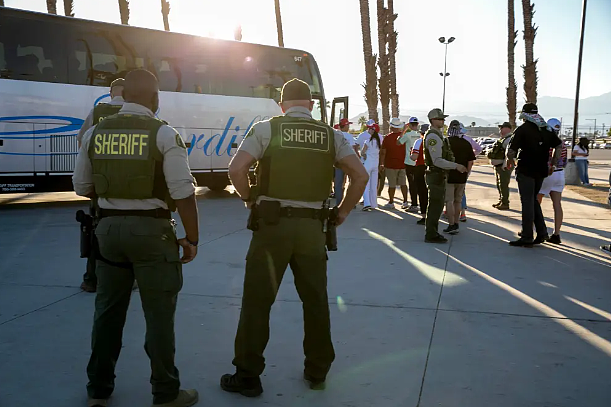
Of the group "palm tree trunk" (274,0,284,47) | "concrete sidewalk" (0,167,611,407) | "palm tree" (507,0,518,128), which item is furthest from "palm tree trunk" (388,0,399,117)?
"concrete sidewalk" (0,167,611,407)

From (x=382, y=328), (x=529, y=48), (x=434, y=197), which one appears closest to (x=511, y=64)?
(x=529, y=48)

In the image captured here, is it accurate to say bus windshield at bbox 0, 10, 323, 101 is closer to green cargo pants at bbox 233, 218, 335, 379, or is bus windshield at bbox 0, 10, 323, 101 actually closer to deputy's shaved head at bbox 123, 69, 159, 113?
deputy's shaved head at bbox 123, 69, 159, 113

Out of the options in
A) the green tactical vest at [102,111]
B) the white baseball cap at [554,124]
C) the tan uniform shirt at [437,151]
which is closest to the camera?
the green tactical vest at [102,111]

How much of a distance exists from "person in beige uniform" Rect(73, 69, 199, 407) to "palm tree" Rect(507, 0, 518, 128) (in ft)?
78.6

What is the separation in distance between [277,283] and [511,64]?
24676mm

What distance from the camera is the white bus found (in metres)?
12.1

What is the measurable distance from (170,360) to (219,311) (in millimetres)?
1943

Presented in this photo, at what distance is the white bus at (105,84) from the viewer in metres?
12.1

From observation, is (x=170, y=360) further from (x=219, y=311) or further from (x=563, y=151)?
(x=563, y=151)

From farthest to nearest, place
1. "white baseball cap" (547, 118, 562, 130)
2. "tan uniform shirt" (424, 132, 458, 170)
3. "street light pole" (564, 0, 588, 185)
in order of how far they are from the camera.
→ "street light pole" (564, 0, 588, 185)
"white baseball cap" (547, 118, 562, 130)
"tan uniform shirt" (424, 132, 458, 170)

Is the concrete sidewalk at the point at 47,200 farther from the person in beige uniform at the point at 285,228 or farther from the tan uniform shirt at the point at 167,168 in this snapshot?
the tan uniform shirt at the point at 167,168

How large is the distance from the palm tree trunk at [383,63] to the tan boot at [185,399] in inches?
1040

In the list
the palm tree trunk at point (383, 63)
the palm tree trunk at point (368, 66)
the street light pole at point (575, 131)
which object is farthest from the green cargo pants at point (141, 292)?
the palm tree trunk at point (383, 63)

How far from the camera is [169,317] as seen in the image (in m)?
3.25
